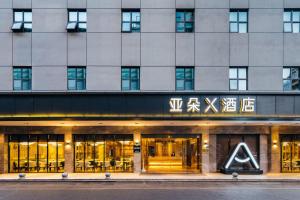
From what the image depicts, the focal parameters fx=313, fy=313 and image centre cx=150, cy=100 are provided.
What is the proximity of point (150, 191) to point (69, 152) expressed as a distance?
896cm

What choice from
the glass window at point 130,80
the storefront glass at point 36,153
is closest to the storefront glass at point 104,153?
the storefront glass at point 36,153

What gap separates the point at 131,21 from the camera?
2308 centimetres

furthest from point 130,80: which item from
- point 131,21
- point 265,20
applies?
point 265,20

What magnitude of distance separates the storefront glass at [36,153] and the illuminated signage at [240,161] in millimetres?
12687

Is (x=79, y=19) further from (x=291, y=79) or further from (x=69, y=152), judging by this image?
(x=291, y=79)

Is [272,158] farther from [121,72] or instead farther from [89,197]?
[89,197]

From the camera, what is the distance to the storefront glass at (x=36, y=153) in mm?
24297

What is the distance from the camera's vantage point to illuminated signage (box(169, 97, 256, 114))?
2167 centimetres

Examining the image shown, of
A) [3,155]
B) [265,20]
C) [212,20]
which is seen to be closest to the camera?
[212,20]

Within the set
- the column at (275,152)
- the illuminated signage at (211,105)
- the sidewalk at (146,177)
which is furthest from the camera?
the column at (275,152)

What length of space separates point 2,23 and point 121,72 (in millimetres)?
Answer: 9392

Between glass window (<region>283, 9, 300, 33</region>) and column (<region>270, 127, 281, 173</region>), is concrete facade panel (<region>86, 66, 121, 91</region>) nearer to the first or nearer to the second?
column (<region>270, 127, 281, 173</region>)

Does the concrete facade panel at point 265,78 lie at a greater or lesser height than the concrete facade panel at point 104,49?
lesser

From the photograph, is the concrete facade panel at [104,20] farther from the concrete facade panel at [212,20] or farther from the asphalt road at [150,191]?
the asphalt road at [150,191]
